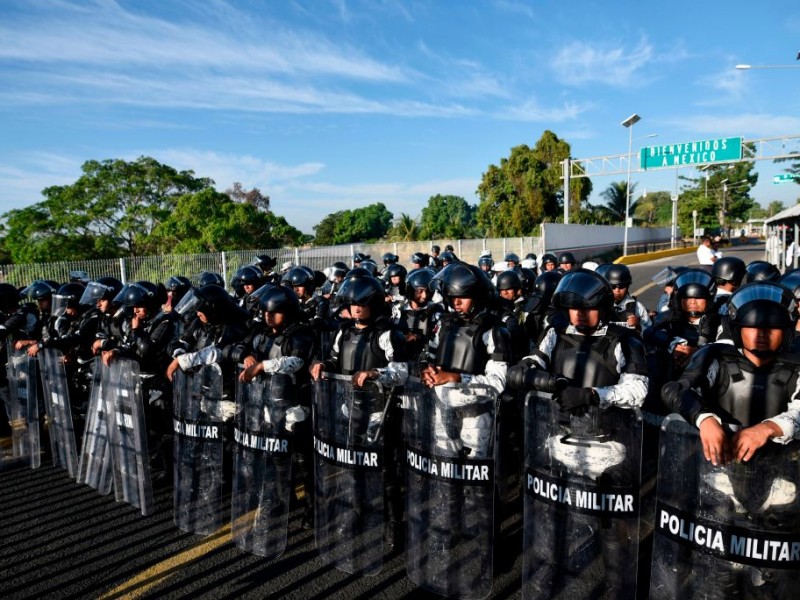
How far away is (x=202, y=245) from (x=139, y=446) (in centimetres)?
2039

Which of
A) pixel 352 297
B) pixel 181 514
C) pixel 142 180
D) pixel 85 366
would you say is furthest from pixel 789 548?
pixel 142 180

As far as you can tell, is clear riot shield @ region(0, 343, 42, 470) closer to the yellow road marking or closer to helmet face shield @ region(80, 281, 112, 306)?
helmet face shield @ region(80, 281, 112, 306)

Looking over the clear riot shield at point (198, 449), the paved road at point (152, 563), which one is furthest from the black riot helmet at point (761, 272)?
the clear riot shield at point (198, 449)

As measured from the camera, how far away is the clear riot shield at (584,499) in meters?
2.56

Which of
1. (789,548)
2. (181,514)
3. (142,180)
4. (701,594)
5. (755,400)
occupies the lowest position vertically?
(181,514)

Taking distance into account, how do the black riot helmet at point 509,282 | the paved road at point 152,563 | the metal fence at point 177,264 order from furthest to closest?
1. the metal fence at point 177,264
2. the black riot helmet at point 509,282
3. the paved road at point 152,563

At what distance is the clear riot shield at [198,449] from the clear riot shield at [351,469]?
3.00ft

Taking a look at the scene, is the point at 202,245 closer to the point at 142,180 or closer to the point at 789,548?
the point at 142,180

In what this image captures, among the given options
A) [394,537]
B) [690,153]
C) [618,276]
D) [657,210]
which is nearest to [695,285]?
[618,276]

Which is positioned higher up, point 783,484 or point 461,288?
point 461,288

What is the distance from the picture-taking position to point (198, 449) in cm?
389

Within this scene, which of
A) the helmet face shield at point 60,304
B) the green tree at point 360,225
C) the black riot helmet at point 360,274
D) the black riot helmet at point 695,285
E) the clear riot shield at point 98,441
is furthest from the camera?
the green tree at point 360,225

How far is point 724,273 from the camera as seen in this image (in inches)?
205

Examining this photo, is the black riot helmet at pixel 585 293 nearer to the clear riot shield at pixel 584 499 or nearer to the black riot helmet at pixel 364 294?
the clear riot shield at pixel 584 499
